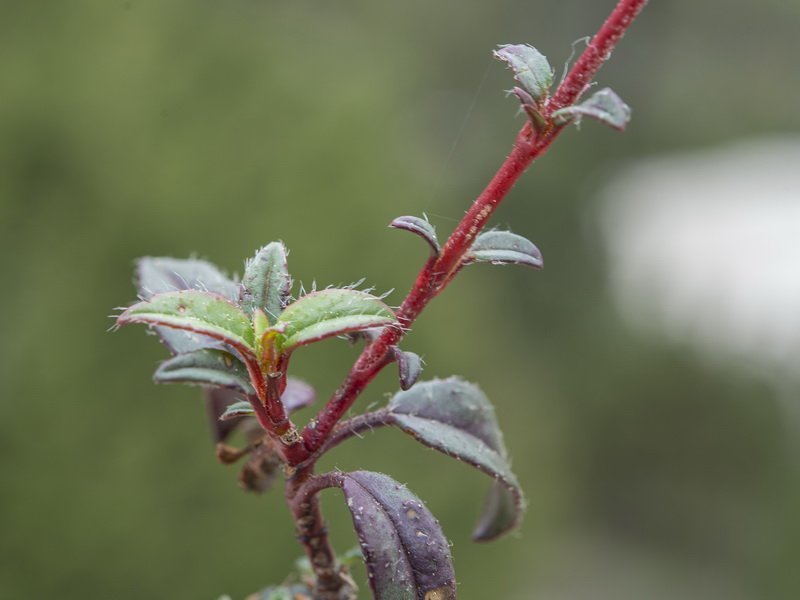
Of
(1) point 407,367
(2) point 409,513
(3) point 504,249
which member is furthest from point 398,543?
(3) point 504,249

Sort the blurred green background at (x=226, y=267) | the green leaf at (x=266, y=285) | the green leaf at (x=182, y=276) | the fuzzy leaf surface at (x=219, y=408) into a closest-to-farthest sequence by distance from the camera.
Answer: the green leaf at (x=266, y=285)
the green leaf at (x=182, y=276)
the fuzzy leaf surface at (x=219, y=408)
the blurred green background at (x=226, y=267)

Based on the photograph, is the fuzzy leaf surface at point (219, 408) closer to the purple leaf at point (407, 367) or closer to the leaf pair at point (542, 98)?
the purple leaf at point (407, 367)

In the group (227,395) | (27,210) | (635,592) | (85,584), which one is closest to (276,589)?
(227,395)

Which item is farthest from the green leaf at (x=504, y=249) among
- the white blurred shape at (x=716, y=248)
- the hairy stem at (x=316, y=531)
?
the white blurred shape at (x=716, y=248)

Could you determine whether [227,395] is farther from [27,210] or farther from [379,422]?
[27,210]

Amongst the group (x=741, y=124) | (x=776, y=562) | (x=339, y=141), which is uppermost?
(x=741, y=124)

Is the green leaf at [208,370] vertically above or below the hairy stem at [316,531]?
above

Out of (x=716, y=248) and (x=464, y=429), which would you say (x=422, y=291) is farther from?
(x=716, y=248)
